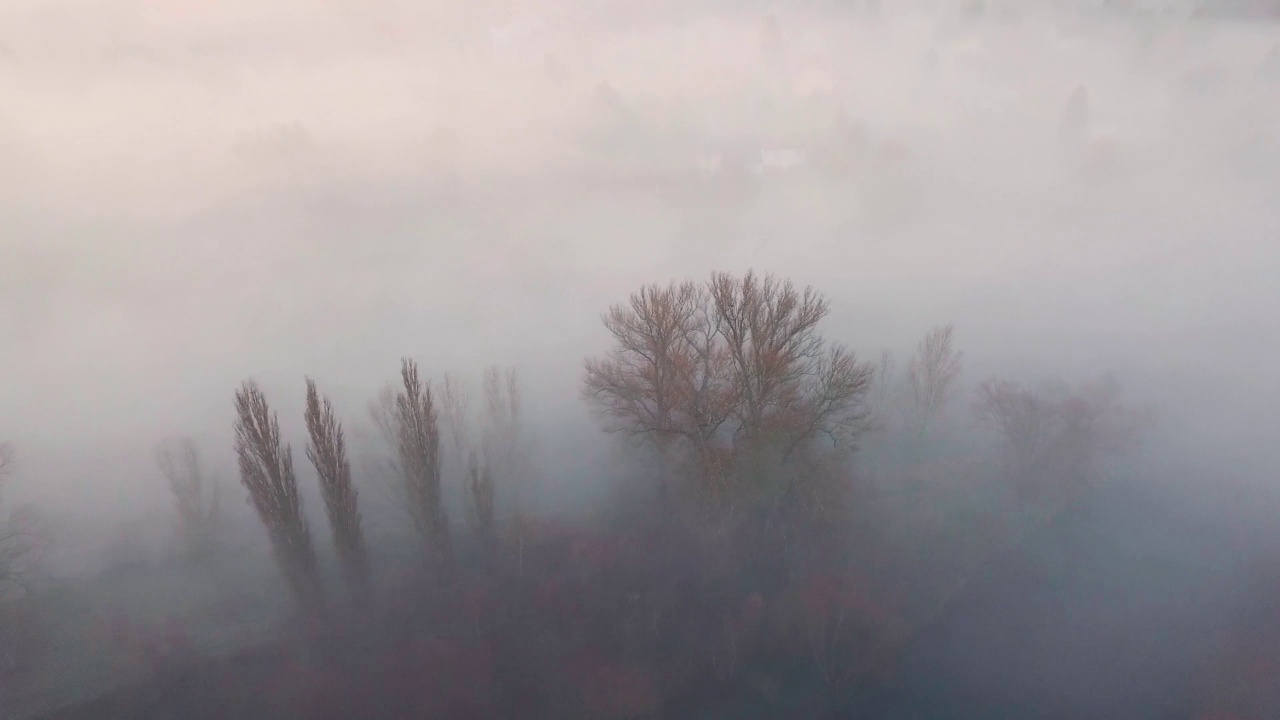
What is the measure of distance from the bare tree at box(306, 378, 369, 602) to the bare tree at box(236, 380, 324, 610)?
0.39m

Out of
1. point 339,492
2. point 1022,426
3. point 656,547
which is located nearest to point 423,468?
point 339,492

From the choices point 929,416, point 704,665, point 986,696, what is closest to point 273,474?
point 704,665

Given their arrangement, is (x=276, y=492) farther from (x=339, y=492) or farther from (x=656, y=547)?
(x=656, y=547)

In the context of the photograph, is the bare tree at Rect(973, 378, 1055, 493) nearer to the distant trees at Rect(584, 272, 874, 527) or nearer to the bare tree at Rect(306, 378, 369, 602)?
the distant trees at Rect(584, 272, 874, 527)

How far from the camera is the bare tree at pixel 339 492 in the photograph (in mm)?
10023

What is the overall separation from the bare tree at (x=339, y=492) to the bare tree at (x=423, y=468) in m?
1.00

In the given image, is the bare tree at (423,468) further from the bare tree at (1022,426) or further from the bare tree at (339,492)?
the bare tree at (1022,426)

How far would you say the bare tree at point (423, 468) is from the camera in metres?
11.1

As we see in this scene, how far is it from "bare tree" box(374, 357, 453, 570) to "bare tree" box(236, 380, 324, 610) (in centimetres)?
179

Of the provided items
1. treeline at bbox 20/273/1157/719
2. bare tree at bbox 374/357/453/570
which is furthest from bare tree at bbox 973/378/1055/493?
bare tree at bbox 374/357/453/570

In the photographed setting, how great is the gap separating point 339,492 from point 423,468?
1.46m

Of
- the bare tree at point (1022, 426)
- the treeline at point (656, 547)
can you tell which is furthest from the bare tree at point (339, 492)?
the bare tree at point (1022, 426)

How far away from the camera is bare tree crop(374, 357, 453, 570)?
1107cm

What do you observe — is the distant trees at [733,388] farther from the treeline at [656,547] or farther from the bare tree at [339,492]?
the bare tree at [339,492]
